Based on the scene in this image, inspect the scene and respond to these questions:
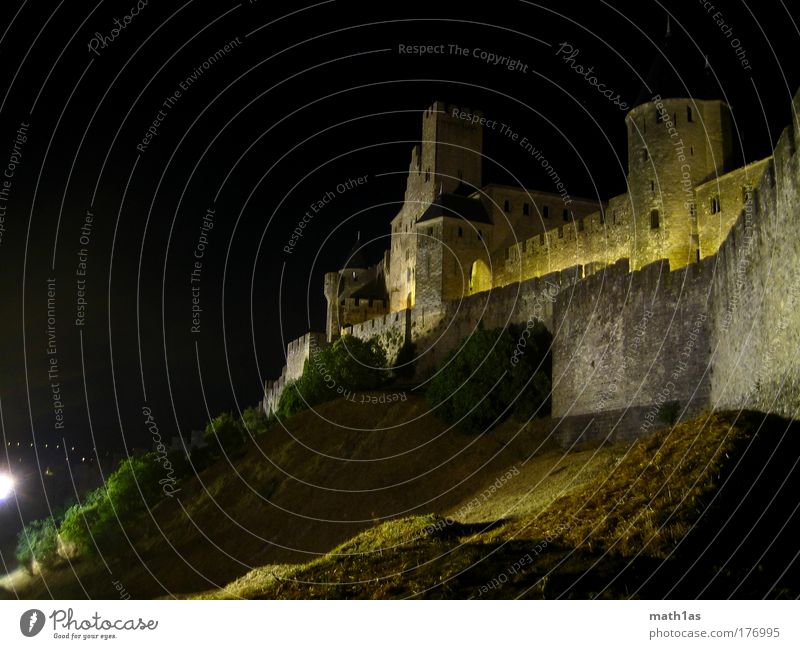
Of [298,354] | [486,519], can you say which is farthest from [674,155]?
[298,354]

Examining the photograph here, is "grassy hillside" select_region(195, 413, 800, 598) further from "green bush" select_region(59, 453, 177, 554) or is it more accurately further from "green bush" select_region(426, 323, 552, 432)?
"green bush" select_region(59, 453, 177, 554)

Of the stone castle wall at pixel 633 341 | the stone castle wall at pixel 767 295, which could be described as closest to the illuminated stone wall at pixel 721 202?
the stone castle wall at pixel 633 341

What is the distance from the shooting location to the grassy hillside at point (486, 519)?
12.9 metres

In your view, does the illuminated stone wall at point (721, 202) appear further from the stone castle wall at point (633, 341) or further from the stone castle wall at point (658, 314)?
the stone castle wall at point (633, 341)

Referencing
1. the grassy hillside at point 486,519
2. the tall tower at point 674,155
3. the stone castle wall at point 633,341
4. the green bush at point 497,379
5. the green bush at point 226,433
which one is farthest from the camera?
the green bush at point 226,433

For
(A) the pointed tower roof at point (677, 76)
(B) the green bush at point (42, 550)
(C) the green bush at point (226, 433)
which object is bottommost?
(B) the green bush at point (42, 550)

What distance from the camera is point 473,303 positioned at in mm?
40375

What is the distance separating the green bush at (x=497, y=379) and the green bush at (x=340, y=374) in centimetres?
955

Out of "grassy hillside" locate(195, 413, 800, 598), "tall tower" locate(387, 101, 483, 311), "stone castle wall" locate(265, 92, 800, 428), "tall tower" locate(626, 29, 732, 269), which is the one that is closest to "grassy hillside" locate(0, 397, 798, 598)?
"grassy hillside" locate(195, 413, 800, 598)

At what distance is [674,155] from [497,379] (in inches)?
464

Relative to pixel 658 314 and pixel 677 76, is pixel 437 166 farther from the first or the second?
pixel 658 314

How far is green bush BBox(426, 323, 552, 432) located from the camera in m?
31.9

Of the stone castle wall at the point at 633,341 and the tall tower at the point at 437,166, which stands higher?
the tall tower at the point at 437,166

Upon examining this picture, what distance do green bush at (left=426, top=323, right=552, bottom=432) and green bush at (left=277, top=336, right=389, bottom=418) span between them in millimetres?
9554
